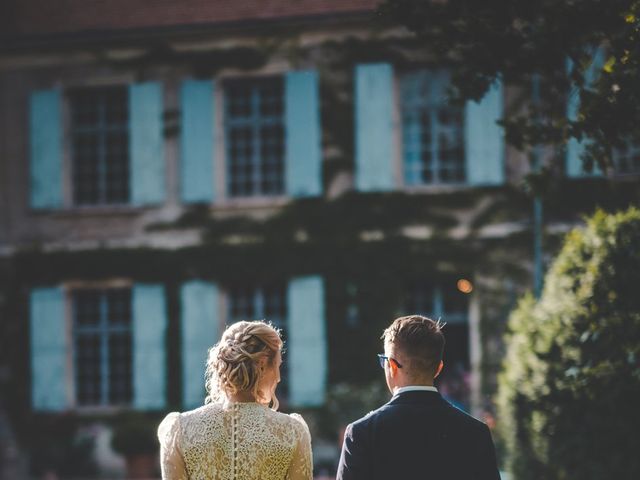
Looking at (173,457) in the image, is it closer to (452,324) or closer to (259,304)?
(452,324)

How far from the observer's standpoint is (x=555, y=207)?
1445 cm

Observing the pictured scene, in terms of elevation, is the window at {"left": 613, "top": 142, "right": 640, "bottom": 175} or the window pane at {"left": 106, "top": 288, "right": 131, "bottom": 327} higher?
the window at {"left": 613, "top": 142, "right": 640, "bottom": 175}

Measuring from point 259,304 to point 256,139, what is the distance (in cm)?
256

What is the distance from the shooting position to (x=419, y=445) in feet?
11.7

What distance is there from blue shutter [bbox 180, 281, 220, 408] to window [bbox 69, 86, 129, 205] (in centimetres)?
210

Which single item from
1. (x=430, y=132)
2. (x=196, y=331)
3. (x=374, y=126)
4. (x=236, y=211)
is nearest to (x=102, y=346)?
(x=196, y=331)

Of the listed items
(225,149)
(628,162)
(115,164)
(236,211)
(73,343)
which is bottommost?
(73,343)

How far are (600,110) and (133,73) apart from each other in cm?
1131

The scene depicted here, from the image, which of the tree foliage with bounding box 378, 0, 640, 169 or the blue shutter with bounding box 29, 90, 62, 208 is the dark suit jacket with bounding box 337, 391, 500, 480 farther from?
the blue shutter with bounding box 29, 90, 62, 208

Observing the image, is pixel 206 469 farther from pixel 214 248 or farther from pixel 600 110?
pixel 214 248

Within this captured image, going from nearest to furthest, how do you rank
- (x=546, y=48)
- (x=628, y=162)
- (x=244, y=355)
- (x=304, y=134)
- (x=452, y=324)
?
(x=244, y=355)
(x=546, y=48)
(x=628, y=162)
(x=452, y=324)
(x=304, y=134)

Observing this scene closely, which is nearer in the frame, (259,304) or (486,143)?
(486,143)

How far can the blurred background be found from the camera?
14.7 meters

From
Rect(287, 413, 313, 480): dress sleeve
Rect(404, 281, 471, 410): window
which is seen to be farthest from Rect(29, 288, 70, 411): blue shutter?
Rect(287, 413, 313, 480): dress sleeve
